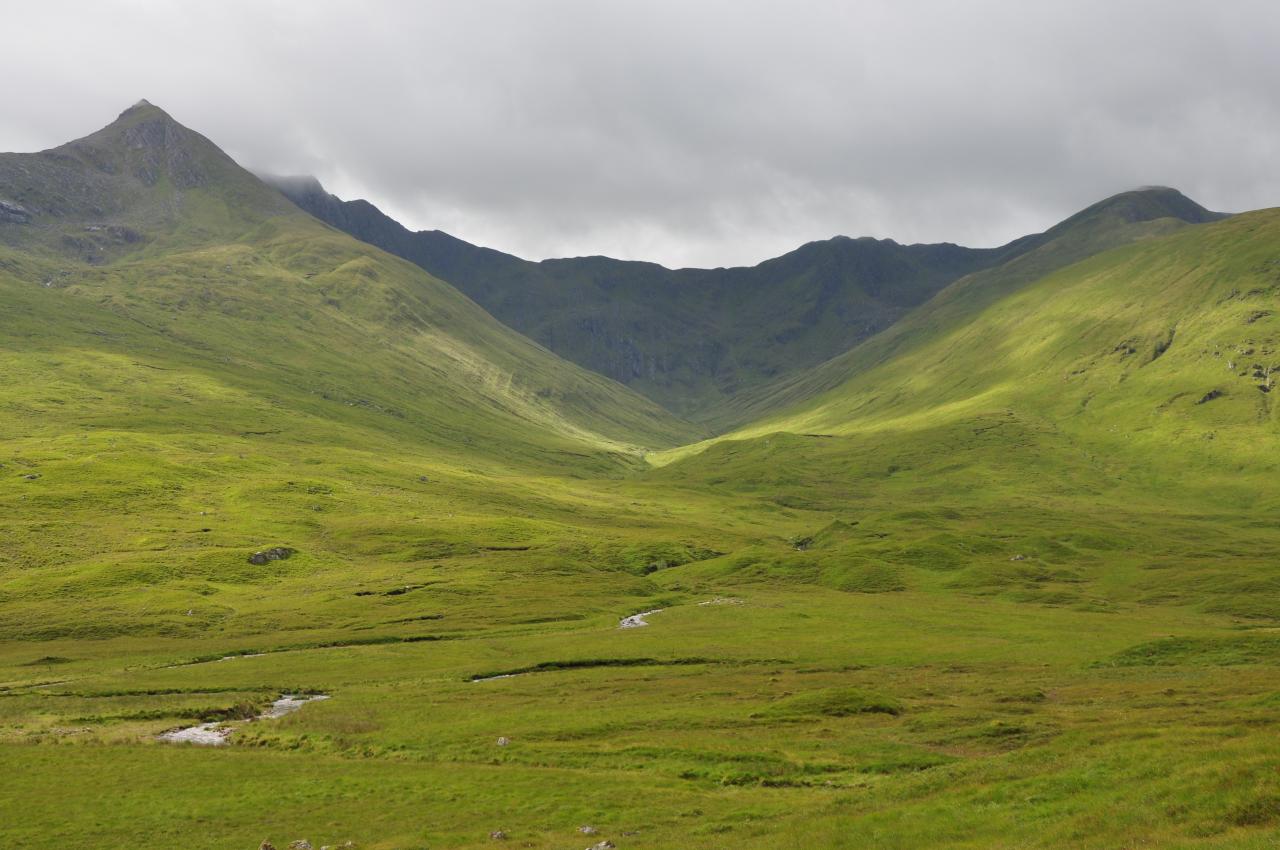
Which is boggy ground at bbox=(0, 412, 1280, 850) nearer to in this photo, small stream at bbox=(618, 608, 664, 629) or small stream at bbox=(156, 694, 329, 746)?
small stream at bbox=(156, 694, 329, 746)

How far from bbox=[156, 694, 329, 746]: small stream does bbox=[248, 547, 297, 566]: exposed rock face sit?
96.0 meters

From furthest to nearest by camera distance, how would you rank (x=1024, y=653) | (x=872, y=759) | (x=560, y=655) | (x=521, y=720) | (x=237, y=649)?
(x=237, y=649) < (x=560, y=655) < (x=1024, y=653) < (x=521, y=720) < (x=872, y=759)

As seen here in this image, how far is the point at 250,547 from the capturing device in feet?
579

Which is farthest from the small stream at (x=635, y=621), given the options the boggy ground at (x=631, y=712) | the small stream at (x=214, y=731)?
the small stream at (x=214, y=731)

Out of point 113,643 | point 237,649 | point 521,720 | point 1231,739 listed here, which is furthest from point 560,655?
point 1231,739

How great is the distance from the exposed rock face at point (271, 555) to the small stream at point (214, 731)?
96.0 metres

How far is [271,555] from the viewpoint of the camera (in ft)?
567

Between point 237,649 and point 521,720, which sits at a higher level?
point 521,720

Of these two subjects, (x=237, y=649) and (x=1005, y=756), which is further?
(x=237, y=649)

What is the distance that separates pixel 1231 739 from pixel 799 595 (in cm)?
12802

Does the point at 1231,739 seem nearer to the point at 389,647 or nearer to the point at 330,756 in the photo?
the point at 330,756

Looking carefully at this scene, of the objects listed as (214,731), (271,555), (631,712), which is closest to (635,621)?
(631,712)

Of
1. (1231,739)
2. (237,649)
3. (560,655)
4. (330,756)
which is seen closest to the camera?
(1231,739)

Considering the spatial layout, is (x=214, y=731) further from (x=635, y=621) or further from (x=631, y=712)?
(x=635, y=621)
